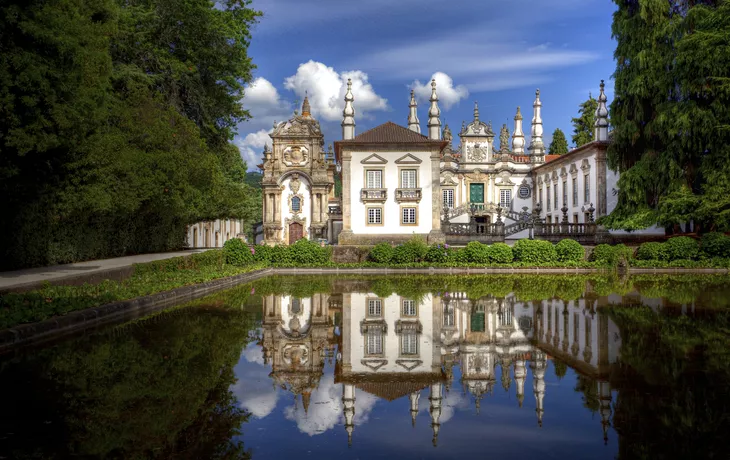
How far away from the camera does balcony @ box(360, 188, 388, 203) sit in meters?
33.2

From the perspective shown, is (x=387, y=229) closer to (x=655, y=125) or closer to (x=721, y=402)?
(x=655, y=125)

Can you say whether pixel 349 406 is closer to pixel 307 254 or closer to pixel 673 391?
pixel 673 391

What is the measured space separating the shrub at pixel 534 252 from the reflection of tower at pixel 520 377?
64.8ft

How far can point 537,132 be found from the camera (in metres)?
47.7

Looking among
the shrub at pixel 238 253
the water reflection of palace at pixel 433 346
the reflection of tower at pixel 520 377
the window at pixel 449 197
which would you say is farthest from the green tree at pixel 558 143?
the reflection of tower at pixel 520 377

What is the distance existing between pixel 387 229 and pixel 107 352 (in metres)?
26.6

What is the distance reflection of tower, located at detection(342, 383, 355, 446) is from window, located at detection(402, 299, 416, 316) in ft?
17.7

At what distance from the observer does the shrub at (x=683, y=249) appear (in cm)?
2552

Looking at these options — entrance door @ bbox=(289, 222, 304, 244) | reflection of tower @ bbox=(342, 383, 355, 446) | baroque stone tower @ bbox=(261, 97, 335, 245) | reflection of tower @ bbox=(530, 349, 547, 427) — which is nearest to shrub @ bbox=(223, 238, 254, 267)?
baroque stone tower @ bbox=(261, 97, 335, 245)

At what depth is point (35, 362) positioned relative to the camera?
6.71m

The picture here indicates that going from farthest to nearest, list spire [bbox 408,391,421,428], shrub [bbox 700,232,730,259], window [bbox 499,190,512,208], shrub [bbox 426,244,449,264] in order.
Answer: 1. window [bbox 499,190,512,208]
2. shrub [bbox 426,244,449,264]
3. shrub [bbox 700,232,730,259]
4. spire [bbox 408,391,421,428]

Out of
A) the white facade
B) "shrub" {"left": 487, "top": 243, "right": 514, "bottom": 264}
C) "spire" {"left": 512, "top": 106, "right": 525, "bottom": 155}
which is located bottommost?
"shrub" {"left": 487, "top": 243, "right": 514, "bottom": 264}

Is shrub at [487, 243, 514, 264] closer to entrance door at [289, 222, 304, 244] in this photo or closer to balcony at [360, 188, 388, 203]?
balcony at [360, 188, 388, 203]

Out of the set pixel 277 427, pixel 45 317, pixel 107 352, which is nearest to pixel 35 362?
pixel 107 352
